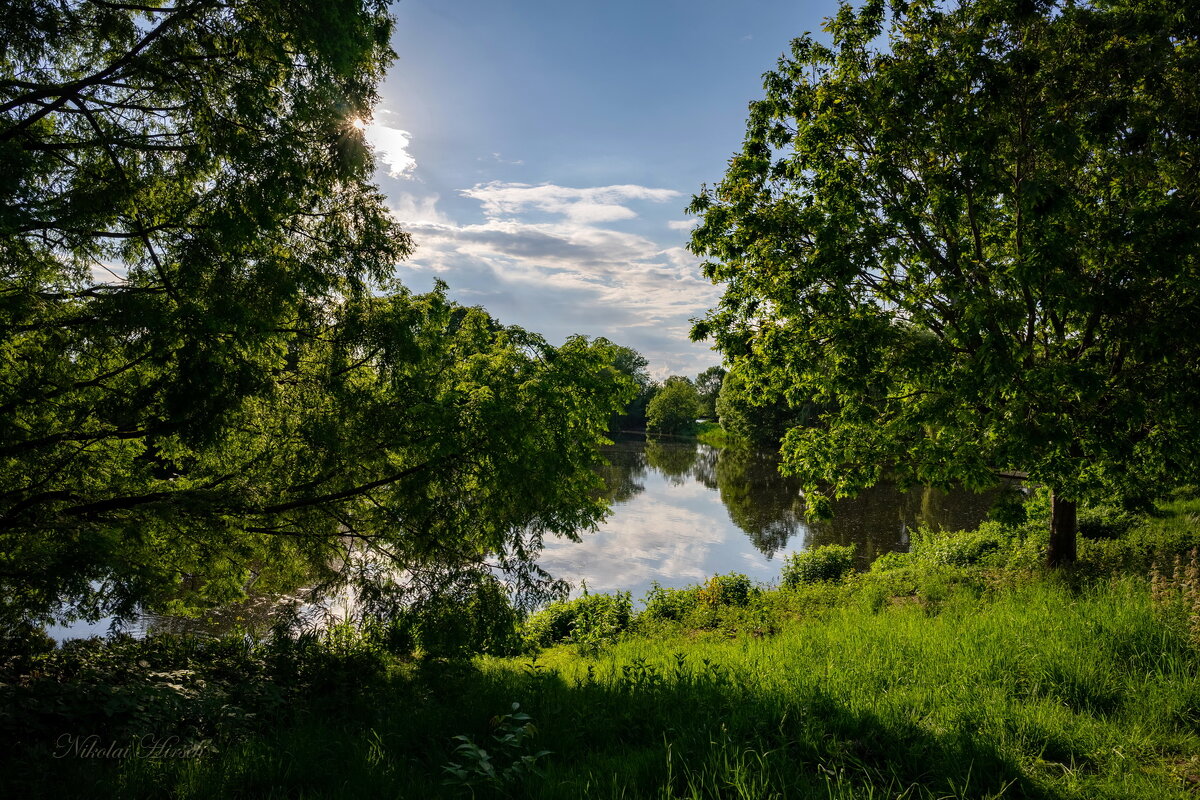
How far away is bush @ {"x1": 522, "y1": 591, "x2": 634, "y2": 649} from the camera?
11.2 meters

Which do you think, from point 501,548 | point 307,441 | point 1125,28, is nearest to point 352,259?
point 307,441

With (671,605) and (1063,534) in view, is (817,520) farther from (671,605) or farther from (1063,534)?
(1063,534)

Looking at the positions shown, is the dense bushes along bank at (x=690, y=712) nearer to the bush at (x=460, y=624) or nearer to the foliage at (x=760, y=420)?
the bush at (x=460, y=624)

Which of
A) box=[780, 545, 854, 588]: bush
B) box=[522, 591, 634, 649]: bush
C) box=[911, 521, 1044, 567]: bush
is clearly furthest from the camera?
box=[780, 545, 854, 588]: bush

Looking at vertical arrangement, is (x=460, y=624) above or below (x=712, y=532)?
above

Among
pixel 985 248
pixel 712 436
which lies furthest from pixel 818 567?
pixel 712 436

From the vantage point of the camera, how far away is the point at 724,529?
2325 cm

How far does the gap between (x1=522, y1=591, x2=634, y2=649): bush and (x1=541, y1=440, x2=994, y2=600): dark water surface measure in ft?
7.81

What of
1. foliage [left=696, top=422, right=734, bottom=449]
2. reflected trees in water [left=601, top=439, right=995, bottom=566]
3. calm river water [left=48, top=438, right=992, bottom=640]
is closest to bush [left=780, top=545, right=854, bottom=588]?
reflected trees in water [left=601, top=439, right=995, bottom=566]

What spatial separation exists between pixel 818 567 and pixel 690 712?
35.4 feet

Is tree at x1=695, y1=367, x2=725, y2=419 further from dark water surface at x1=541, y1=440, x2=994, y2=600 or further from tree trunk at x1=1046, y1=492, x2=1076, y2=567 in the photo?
tree trunk at x1=1046, y1=492, x2=1076, y2=567

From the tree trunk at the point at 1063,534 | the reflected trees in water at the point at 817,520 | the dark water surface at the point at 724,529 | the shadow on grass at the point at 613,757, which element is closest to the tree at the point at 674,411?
the reflected trees in water at the point at 817,520

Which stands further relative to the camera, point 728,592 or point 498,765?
point 728,592

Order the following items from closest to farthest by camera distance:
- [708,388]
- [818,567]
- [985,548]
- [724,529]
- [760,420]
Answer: [985,548], [818,567], [724,529], [760,420], [708,388]
